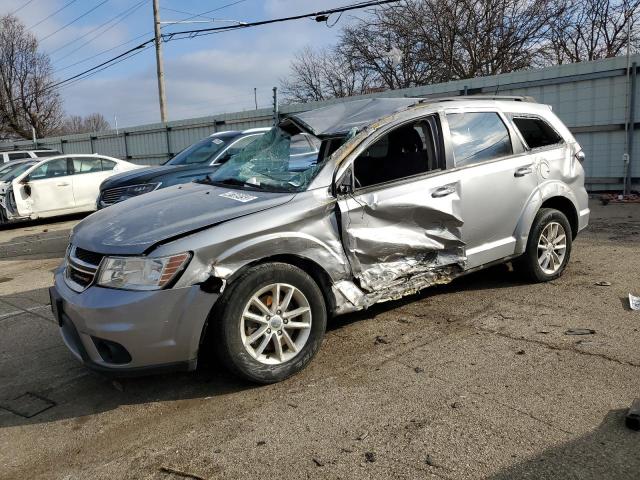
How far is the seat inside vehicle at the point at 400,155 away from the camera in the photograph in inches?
176

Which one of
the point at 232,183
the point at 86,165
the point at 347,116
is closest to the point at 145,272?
the point at 232,183

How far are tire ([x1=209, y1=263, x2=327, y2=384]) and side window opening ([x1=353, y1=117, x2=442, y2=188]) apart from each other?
121cm

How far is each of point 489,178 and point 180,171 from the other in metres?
5.03

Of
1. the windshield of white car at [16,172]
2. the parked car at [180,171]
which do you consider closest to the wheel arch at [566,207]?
the parked car at [180,171]

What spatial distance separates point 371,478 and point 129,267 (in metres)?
1.83

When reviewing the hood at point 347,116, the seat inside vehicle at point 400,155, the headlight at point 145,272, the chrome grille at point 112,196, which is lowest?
the headlight at point 145,272

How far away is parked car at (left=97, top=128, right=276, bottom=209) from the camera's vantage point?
805 centimetres

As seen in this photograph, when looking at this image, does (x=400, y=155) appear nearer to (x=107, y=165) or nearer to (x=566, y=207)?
(x=566, y=207)

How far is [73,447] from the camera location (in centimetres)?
307

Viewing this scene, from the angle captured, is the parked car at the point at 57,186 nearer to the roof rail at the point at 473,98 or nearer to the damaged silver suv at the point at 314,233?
the damaged silver suv at the point at 314,233

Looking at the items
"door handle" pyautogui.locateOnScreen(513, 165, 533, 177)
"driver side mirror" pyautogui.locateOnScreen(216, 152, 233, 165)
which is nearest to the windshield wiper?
"door handle" pyautogui.locateOnScreen(513, 165, 533, 177)

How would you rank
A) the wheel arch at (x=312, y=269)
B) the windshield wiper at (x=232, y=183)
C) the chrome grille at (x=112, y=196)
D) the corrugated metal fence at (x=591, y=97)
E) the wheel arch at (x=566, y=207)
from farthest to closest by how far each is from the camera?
the corrugated metal fence at (x=591, y=97), the chrome grille at (x=112, y=196), the wheel arch at (x=566, y=207), the windshield wiper at (x=232, y=183), the wheel arch at (x=312, y=269)

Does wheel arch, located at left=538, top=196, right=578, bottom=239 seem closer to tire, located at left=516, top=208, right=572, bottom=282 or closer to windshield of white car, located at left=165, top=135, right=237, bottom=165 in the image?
tire, located at left=516, top=208, right=572, bottom=282

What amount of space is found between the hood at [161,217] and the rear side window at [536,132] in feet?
8.89
